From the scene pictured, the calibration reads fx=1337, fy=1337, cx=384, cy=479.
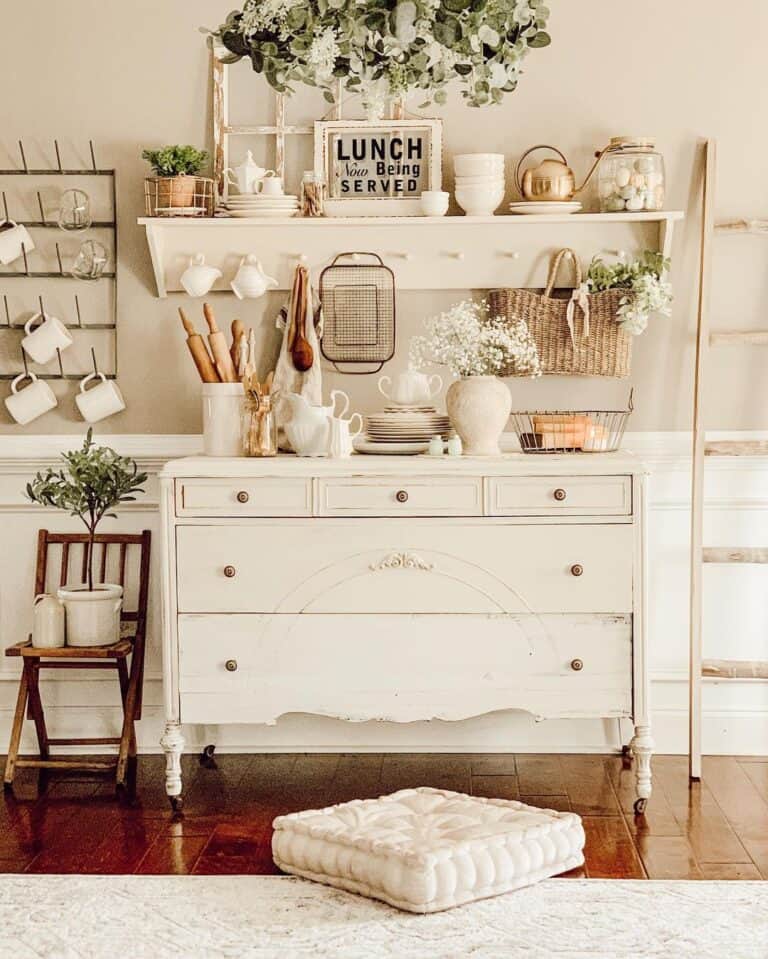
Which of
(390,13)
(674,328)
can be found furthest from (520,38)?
(674,328)

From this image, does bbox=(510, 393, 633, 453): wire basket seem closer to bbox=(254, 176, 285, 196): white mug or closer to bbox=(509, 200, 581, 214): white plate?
bbox=(509, 200, 581, 214): white plate

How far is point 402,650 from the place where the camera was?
142 inches

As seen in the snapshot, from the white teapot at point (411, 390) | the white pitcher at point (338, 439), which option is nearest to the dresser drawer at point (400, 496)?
the white pitcher at point (338, 439)

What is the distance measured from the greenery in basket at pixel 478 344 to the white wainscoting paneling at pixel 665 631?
0.48 m

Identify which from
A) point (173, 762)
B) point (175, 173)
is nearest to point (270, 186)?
point (175, 173)

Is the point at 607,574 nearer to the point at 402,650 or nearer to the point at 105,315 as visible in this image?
the point at 402,650

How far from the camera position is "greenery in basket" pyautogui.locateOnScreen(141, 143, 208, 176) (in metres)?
3.93

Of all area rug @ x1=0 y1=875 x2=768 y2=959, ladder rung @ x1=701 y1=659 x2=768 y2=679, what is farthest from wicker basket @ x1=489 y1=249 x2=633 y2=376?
area rug @ x1=0 y1=875 x2=768 y2=959

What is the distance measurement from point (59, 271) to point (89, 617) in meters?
1.09

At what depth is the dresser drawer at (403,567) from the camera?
11.7 ft

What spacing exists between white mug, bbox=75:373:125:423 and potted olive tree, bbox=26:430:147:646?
0.57 feet

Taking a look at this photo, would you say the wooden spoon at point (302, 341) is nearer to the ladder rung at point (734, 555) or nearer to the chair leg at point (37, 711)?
the chair leg at point (37, 711)

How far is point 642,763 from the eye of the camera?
11.8 feet

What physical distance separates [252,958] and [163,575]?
3.99 feet
